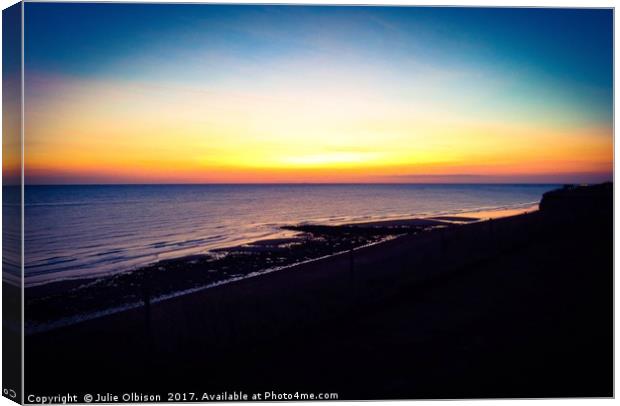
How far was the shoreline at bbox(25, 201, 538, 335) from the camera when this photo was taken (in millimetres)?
8594

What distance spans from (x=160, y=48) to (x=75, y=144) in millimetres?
2500

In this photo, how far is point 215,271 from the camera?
1269cm

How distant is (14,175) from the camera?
4.39 meters

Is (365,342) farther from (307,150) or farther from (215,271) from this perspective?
(215,271)

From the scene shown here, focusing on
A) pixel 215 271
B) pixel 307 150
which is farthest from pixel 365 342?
pixel 215 271

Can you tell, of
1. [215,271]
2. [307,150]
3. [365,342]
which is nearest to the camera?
[365,342]

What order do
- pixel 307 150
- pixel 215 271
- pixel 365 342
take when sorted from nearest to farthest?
pixel 365 342 → pixel 307 150 → pixel 215 271

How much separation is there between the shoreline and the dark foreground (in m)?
1.31

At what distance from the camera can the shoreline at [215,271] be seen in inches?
338

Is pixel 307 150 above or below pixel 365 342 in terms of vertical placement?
above

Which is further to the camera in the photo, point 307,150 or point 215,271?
point 215,271

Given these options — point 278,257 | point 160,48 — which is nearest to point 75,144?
point 160,48

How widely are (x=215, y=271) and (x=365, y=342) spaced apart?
26.2 ft

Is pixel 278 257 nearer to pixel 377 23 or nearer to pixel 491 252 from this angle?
pixel 491 252
